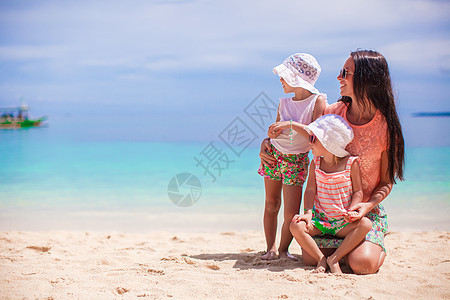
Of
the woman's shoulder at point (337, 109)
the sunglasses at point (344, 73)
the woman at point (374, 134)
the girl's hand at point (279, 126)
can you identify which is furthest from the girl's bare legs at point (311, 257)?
the sunglasses at point (344, 73)

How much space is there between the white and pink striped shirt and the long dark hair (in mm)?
296

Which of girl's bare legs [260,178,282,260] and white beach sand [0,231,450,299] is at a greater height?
girl's bare legs [260,178,282,260]

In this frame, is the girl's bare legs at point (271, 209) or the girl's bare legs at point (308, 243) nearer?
the girl's bare legs at point (308, 243)

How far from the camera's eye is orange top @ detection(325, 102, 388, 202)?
3.11 m

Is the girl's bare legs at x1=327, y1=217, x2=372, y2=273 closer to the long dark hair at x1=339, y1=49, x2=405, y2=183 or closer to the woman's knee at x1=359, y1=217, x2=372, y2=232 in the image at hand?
the woman's knee at x1=359, y1=217, x2=372, y2=232

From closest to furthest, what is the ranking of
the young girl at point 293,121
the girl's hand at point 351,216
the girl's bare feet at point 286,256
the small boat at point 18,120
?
the girl's hand at point 351,216 → the young girl at point 293,121 → the girl's bare feet at point 286,256 → the small boat at point 18,120

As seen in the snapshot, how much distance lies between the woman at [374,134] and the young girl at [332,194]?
4.4 inches

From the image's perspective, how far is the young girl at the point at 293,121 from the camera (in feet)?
10.8

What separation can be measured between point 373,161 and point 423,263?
93cm

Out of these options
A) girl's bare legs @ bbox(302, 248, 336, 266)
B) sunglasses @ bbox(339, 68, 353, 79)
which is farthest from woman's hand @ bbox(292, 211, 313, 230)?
sunglasses @ bbox(339, 68, 353, 79)

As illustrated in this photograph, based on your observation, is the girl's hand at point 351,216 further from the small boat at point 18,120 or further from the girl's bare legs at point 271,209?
the small boat at point 18,120

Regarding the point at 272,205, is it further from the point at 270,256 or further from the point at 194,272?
the point at 194,272

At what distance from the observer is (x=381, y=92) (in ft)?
10.2

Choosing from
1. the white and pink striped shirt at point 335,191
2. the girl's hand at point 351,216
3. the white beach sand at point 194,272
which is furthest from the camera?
the white and pink striped shirt at point 335,191
